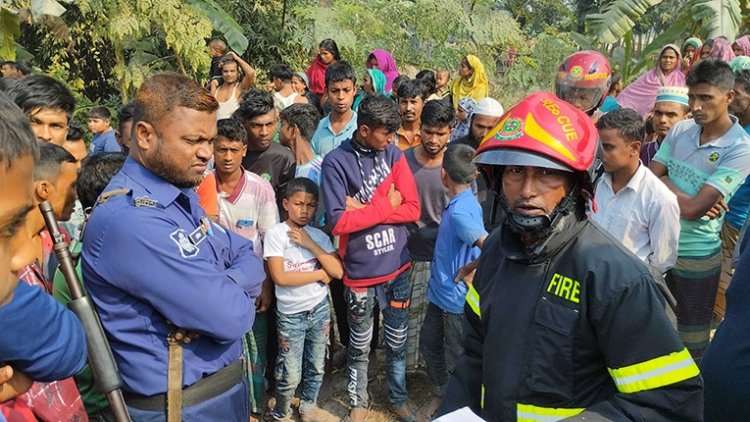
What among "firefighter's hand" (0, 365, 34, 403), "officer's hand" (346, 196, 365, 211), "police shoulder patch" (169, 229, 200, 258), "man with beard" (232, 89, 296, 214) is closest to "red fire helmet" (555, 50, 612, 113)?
"officer's hand" (346, 196, 365, 211)

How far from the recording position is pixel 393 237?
3.89 metres

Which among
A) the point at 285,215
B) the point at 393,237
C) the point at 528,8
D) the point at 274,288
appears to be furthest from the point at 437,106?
the point at 528,8

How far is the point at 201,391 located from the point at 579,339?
142cm

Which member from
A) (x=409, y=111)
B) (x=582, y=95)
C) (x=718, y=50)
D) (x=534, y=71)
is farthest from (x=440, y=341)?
(x=534, y=71)

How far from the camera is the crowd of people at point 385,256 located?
1536mm

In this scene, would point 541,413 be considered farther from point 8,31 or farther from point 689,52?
point 8,31

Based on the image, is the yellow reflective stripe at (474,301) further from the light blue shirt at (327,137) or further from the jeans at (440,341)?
the light blue shirt at (327,137)

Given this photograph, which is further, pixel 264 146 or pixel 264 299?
pixel 264 146

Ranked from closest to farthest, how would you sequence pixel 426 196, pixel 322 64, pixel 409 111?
1. pixel 426 196
2. pixel 409 111
3. pixel 322 64

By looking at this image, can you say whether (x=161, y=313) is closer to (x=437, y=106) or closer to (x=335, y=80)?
(x=437, y=106)

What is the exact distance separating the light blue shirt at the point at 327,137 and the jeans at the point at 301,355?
156 cm

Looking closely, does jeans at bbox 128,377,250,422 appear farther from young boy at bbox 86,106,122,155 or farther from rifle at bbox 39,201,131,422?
young boy at bbox 86,106,122,155

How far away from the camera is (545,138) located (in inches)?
61.4

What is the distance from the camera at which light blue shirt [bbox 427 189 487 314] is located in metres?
3.60
